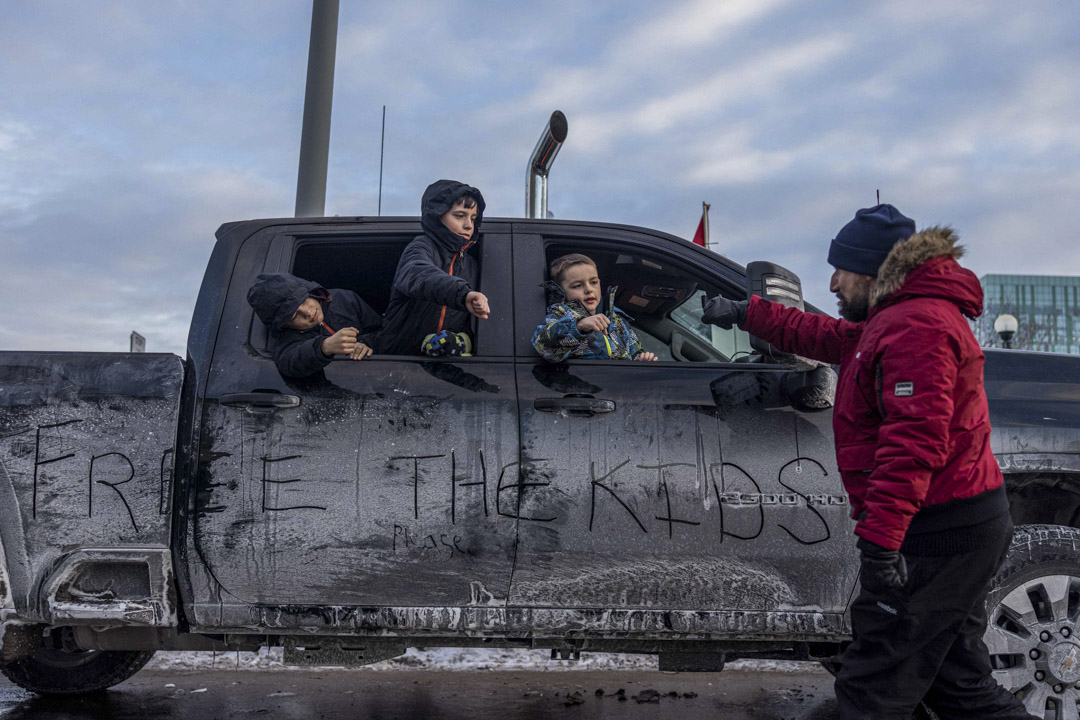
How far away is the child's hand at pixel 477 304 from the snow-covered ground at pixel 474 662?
8.58 ft

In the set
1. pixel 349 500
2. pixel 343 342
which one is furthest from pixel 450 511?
pixel 343 342

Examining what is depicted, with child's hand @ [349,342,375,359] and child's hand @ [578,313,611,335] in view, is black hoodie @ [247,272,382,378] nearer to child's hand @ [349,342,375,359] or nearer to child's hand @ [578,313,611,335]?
child's hand @ [349,342,375,359]

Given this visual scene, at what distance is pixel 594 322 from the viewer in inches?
107

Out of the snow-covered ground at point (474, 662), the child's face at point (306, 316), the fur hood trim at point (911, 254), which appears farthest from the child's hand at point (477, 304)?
the snow-covered ground at point (474, 662)

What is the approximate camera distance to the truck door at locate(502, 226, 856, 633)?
9.09 feet

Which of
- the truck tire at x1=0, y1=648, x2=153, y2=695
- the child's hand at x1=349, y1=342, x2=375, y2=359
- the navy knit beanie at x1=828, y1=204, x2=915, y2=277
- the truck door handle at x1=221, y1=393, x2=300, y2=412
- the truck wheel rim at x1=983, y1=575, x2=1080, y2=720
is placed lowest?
the truck tire at x1=0, y1=648, x2=153, y2=695

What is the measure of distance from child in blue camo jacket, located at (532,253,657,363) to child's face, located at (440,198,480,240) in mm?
339

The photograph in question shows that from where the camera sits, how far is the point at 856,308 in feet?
8.21

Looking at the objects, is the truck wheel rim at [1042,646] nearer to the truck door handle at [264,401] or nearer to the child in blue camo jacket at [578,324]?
the child in blue camo jacket at [578,324]

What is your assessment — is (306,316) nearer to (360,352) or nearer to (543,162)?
(360,352)

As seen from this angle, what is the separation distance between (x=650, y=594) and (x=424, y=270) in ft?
4.16

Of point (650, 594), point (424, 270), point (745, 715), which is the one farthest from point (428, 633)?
point (745, 715)

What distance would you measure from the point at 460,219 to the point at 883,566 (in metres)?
1.80

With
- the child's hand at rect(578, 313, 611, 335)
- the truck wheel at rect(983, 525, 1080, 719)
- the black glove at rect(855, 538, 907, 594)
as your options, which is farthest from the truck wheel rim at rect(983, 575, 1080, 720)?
the child's hand at rect(578, 313, 611, 335)
